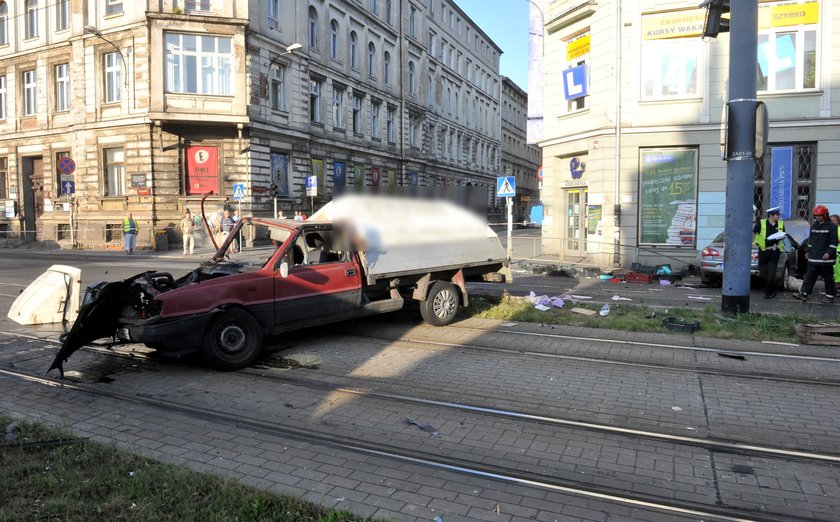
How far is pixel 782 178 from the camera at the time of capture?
18.3m

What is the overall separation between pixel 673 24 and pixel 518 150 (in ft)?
226

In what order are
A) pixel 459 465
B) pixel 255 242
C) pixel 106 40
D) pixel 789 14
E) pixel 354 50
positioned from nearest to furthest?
pixel 459 465 → pixel 255 242 → pixel 789 14 → pixel 106 40 → pixel 354 50

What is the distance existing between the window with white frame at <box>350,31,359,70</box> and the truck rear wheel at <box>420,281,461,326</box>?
34.8 metres

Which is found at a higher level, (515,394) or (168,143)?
(168,143)

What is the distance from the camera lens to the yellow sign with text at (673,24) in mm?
18469

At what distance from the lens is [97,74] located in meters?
30.8

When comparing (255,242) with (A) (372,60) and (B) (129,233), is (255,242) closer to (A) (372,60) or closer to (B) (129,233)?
(B) (129,233)

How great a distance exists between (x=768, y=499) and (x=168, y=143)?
30.2m

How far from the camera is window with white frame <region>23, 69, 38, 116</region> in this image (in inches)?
1394

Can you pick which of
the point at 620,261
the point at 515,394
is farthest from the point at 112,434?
the point at 620,261

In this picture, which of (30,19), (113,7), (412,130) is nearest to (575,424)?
(113,7)

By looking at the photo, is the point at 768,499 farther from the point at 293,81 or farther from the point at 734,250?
the point at 293,81

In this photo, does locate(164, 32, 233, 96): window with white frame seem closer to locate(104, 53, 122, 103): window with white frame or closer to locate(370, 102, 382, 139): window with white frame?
locate(104, 53, 122, 103): window with white frame

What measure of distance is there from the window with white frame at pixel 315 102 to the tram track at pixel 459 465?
32469mm
